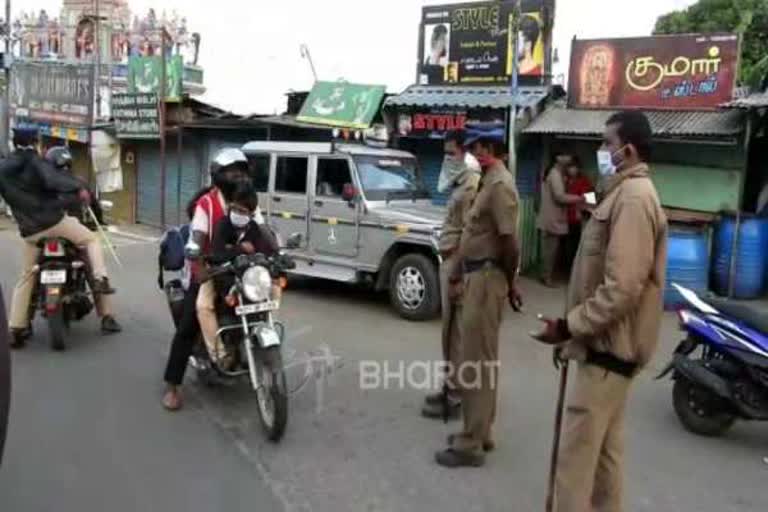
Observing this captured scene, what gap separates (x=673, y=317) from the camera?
8.50 m

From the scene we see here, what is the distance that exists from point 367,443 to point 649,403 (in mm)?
2167

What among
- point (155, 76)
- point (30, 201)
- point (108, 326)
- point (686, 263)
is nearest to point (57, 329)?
point (108, 326)

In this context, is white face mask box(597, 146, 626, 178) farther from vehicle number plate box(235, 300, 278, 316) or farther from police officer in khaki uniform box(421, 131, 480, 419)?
vehicle number plate box(235, 300, 278, 316)

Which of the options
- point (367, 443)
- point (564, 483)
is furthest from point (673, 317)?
point (564, 483)

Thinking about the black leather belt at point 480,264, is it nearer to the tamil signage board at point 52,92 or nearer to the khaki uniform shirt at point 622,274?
the khaki uniform shirt at point 622,274

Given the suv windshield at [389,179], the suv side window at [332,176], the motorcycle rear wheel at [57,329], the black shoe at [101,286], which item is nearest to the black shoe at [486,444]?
the motorcycle rear wheel at [57,329]

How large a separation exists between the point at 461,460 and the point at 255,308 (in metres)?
1.50

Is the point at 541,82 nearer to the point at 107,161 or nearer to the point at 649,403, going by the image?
the point at 649,403

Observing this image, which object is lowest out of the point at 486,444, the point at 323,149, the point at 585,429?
the point at 486,444

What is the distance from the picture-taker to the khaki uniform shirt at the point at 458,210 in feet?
17.3

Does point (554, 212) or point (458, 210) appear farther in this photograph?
point (554, 212)

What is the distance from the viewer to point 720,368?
475 cm

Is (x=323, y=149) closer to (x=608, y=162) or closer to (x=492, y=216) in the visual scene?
(x=492, y=216)

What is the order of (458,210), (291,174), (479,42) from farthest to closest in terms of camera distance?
1. (479,42)
2. (291,174)
3. (458,210)
